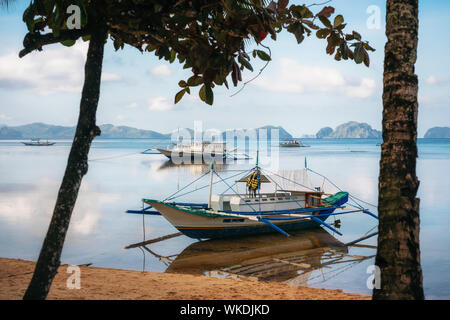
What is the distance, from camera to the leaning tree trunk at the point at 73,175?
404cm

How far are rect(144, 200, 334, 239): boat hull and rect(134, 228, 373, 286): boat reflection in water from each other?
31 cm

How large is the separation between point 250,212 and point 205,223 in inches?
74.2

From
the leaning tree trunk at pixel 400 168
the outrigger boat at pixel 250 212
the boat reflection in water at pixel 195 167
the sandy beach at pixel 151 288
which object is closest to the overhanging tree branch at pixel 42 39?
the leaning tree trunk at pixel 400 168

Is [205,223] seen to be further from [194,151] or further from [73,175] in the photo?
[194,151]

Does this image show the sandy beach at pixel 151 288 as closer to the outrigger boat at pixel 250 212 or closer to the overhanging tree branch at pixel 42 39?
the overhanging tree branch at pixel 42 39

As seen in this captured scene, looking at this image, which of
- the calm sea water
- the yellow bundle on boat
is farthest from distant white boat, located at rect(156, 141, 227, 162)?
the yellow bundle on boat

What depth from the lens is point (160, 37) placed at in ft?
14.0

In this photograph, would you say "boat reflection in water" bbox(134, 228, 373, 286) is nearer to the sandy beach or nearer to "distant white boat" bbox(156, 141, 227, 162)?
the sandy beach

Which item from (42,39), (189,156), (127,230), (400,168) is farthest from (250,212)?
(189,156)

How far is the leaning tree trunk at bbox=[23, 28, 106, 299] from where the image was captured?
4035mm

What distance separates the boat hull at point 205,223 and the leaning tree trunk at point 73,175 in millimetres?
10890
